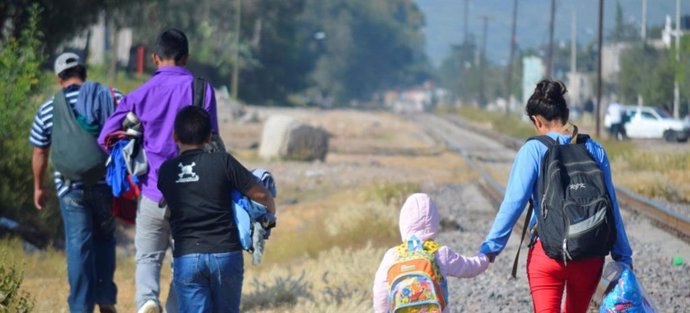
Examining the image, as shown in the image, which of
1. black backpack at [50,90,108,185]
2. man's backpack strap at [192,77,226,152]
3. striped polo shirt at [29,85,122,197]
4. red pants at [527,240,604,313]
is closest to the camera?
red pants at [527,240,604,313]

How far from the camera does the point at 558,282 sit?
614cm

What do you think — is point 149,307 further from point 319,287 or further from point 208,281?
point 319,287

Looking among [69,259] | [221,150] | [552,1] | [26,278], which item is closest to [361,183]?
[26,278]

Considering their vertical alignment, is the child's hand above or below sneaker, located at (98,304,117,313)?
above

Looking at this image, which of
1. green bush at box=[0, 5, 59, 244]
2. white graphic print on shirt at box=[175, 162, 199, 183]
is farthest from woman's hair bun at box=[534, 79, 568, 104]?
green bush at box=[0, 5, 59, 244]

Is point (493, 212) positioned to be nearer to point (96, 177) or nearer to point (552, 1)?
point (96, 177)

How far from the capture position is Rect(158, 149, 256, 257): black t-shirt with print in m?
6.68

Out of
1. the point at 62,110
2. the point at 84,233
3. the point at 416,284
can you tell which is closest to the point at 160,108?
the point at 62,110

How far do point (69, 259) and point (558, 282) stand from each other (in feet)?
12.6

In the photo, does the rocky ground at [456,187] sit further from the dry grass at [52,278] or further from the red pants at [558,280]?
the red pants at [558,280]

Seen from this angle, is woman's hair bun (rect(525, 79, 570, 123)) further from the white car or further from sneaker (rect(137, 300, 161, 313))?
the white car

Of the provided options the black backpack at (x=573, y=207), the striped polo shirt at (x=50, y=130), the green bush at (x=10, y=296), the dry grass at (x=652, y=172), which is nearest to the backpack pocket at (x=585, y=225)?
the black backpack at (x=573, y=207)

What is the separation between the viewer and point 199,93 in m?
7.64

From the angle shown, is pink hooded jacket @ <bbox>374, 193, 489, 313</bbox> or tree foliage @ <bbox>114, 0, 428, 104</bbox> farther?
tree foliage @ <bbox>114, 0, 428, 104</bbox>
